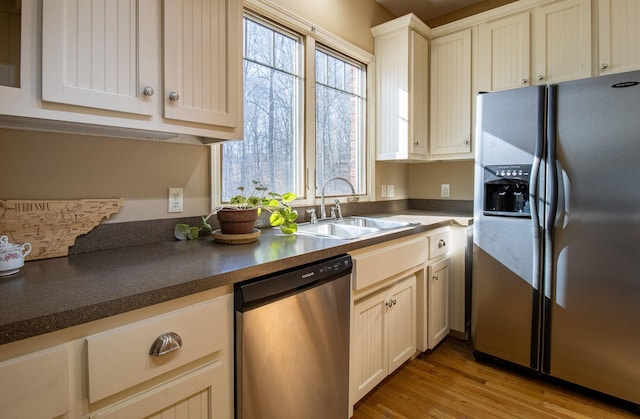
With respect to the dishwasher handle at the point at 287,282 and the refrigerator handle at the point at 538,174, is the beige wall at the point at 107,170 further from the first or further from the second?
the refrigerator handle at the point at 538,174

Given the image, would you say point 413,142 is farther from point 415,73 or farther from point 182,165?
point 182,165

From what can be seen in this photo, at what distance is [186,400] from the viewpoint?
0.98 metres

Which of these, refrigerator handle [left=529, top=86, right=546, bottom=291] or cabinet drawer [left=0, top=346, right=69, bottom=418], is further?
refrigerator handle [left=529, top=86, right=546, bottom=291]

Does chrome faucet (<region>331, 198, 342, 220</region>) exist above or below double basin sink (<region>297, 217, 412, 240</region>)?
above

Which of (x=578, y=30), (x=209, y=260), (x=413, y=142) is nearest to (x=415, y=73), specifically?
(x=413, y=142)

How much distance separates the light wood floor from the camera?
1749 mm

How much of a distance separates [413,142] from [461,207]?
773 mm

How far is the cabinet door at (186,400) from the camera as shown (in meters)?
0.86

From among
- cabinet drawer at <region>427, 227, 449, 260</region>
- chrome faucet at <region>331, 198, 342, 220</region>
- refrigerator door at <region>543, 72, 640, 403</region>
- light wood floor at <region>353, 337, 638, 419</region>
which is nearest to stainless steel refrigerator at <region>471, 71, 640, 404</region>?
refrigerator door at <region>543, 72, 640, 403</region>

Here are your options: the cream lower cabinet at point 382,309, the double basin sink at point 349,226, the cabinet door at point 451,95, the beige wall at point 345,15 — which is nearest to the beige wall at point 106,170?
the double basin sink at point 349,226

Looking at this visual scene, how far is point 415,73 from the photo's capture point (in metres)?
2.70

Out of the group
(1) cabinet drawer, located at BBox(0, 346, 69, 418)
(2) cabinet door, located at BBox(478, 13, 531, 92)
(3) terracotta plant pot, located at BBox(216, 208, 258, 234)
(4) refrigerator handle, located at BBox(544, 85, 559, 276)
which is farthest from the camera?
(2) cabinet door, located at BBox(478, 13, 531, 92)

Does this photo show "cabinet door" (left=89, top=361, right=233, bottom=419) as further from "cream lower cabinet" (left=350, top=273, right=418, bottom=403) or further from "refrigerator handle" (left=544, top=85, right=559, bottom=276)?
"refrigerator handle" (left=544, top=85, right=559, bottom=276)

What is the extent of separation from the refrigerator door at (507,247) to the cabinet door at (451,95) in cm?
55
